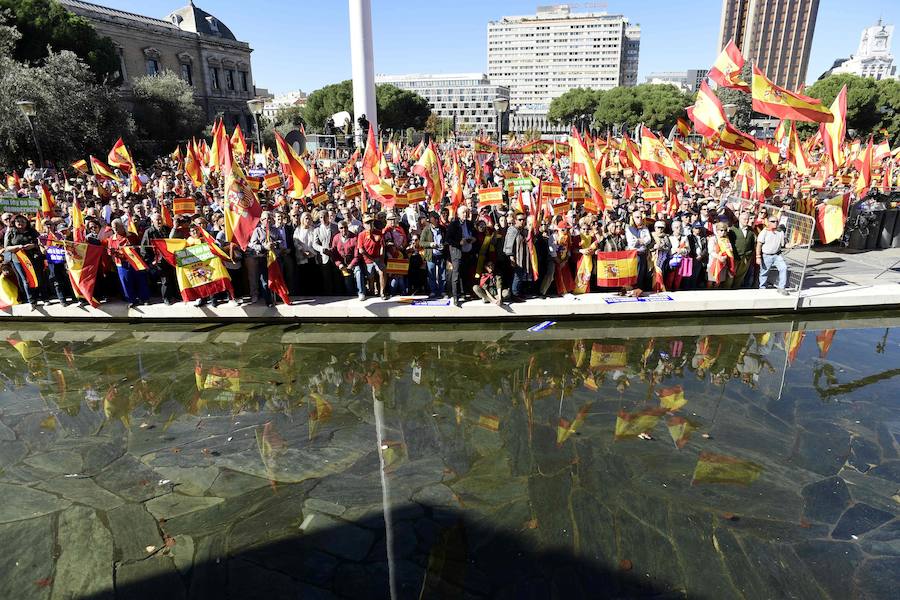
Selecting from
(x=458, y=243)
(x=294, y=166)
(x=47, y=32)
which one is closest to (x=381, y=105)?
(x=47, y=32)

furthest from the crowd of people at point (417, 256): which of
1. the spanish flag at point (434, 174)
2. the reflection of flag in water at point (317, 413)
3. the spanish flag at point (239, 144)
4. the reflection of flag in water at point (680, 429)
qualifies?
the spanish flag at point (239, 144)

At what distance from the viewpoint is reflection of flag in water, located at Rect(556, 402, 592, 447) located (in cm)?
533

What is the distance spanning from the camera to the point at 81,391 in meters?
6.41

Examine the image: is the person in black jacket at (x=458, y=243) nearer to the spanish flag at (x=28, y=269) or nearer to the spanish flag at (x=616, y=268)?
the spanish flag at (x=616, y=268)

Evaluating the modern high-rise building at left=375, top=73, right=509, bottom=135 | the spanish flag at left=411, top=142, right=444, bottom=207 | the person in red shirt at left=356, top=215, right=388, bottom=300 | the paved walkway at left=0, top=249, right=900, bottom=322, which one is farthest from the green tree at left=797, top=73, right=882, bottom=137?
the modern high-rise building at left=375, top=73, right=509, bottom=135

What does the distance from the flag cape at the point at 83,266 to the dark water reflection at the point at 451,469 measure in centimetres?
131

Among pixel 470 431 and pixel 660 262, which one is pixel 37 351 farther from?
pixel 660 262

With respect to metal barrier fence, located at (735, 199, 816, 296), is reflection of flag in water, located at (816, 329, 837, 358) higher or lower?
lower

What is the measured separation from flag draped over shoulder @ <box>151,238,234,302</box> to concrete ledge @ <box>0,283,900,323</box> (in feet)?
1.06

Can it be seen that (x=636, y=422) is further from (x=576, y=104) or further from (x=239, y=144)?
(x=576, y=104)

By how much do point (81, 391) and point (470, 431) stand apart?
14.6 feet

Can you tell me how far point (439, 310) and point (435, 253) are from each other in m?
0.92

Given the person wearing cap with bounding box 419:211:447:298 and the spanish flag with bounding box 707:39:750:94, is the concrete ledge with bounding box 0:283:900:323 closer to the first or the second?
the person wearing cap with bounding box 419:211:447:298

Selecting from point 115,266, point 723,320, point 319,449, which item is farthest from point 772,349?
point 115,266
